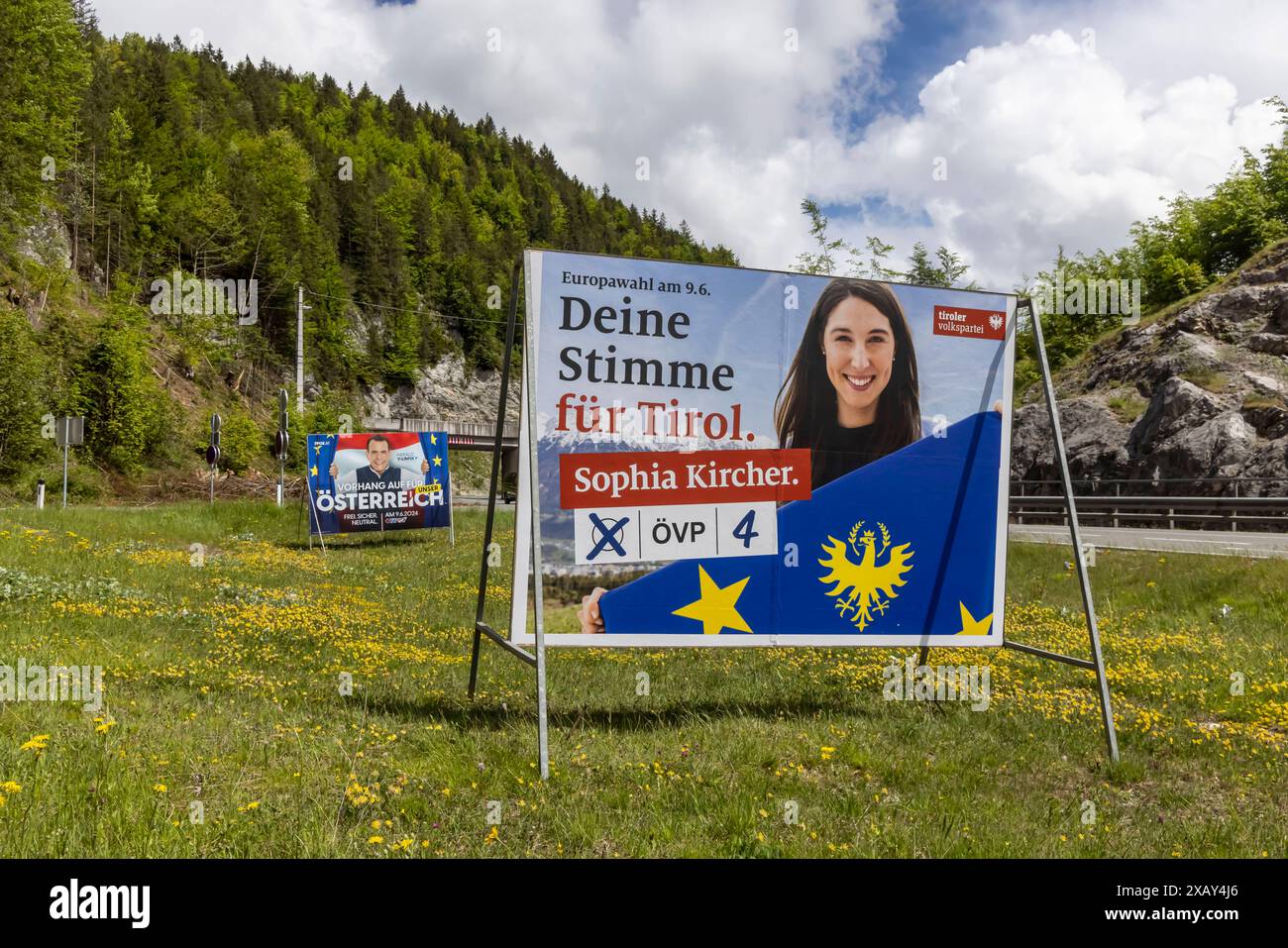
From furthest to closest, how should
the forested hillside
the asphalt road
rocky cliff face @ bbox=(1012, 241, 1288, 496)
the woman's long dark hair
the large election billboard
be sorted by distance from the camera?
the forested hillside < rocky cliff face @ bbox=(1012, 241, 1288, 496) < the asphalt road < the woman's long dark hair < the large election billboard

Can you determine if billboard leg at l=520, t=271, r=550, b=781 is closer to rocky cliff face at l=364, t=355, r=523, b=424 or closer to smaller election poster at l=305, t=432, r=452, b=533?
smaller election poster at l=305, t=432, r=452, b=533

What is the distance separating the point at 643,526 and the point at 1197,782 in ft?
14.4

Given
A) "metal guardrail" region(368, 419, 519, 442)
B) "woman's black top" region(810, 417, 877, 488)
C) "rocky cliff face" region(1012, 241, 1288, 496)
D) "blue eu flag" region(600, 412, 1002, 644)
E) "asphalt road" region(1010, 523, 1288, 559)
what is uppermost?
"metal guardrail" region(368, 419, 519, 442)

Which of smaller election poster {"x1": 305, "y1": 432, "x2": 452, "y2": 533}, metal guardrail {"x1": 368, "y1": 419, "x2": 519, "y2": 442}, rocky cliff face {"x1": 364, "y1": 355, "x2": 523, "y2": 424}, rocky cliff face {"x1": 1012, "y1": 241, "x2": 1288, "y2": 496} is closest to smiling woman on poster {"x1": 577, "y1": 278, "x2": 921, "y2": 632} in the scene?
smaller election poster {"x1": 305, "y1": 432, "x2": 452, "y2": 533}

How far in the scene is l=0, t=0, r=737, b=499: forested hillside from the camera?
144 ft

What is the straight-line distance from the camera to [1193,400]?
30.2 m

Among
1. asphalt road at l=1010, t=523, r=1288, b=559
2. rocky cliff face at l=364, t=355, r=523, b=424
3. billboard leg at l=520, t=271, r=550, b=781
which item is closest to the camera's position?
billboard leg at l=520, t=271, r=550, b=781

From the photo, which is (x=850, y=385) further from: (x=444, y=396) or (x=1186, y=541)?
(x=444, y=396)

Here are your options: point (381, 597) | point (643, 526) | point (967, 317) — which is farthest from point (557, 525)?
point (381, 597)

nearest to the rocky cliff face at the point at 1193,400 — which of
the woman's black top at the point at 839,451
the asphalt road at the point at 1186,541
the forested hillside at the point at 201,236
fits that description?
the asphalt road at the point at 1186,541

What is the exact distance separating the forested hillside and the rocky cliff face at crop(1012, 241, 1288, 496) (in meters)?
27.1

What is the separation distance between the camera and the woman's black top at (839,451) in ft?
22.9

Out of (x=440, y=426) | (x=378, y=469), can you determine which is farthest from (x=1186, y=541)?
(x=440, y=426)

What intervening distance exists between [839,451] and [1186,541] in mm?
16533
